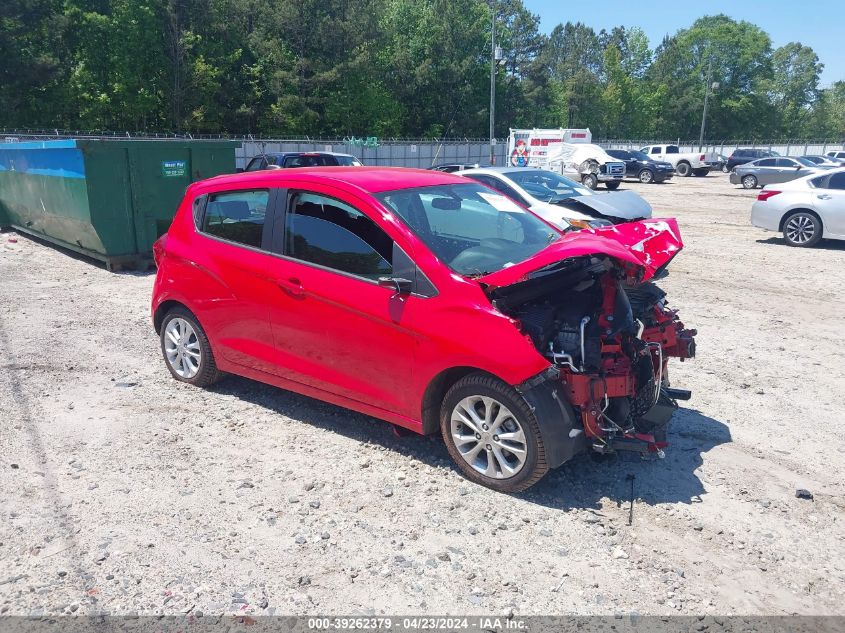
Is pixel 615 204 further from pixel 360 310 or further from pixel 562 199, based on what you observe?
pixel 360 310

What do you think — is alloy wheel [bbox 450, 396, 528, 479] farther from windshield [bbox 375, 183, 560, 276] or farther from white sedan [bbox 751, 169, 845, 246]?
white sedan [bbox 751, 169, 845, 246]

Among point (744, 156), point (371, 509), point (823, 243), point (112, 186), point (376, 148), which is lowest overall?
point (371, 509)

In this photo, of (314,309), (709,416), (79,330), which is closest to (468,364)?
(314,309)

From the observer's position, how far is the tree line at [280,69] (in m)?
40.9

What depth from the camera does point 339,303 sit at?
4.46 meters

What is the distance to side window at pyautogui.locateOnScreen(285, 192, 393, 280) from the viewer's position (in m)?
4.36

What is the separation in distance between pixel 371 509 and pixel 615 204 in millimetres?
7534

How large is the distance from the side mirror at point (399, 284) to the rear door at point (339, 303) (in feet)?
0.13

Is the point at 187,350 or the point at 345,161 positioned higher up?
the point at 345,161

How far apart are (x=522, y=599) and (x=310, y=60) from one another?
51369 mm

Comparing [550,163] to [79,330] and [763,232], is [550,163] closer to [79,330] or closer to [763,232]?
[763,232]

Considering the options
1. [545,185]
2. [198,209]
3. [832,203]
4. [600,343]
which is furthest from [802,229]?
[198,209]

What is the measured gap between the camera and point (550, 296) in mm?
4262

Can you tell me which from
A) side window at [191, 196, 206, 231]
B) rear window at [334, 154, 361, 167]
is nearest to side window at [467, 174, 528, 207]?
side window at [191, 196, 206, 231]
